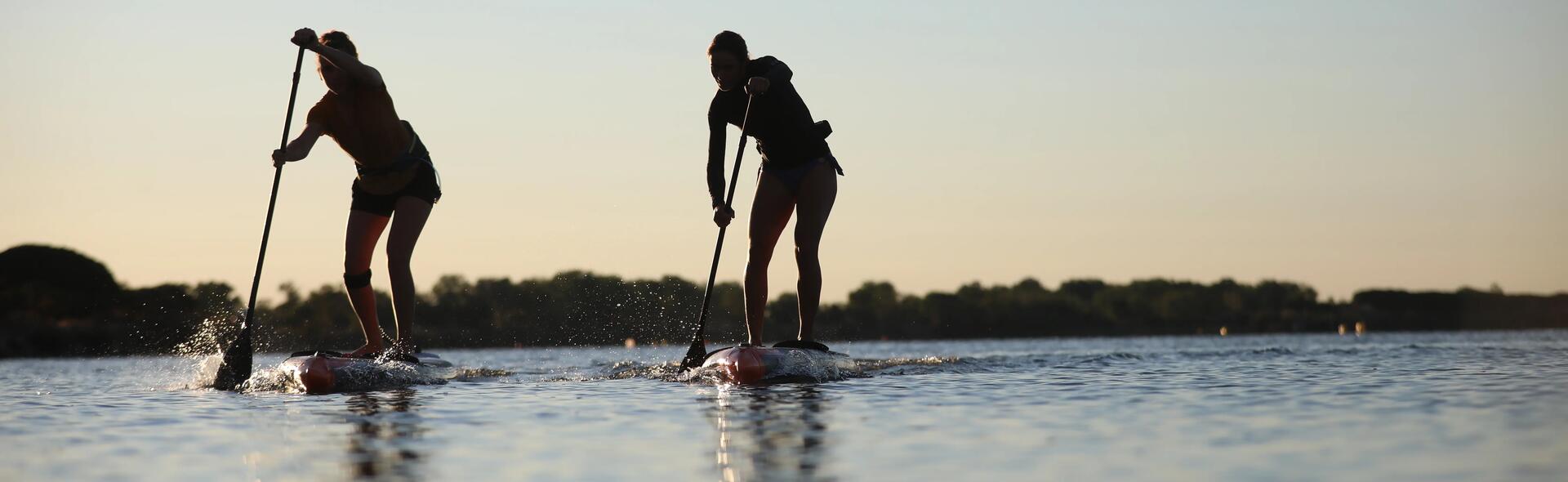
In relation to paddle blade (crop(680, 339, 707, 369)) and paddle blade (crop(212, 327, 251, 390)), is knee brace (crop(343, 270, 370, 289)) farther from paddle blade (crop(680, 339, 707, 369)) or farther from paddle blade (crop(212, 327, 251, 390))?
paddle blade (crop(680, 339, 707, 369))

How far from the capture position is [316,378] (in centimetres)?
816

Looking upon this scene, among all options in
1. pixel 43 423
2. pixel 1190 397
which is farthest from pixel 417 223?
pixel 1190 397

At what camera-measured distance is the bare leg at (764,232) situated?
9297 mm

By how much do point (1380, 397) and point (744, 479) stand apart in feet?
10.6

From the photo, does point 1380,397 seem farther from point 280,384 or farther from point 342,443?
point 280,384

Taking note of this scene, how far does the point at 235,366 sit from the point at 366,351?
725 millimetres

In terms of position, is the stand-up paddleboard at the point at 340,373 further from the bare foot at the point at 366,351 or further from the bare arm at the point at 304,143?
the bare arm at the point at 304,143

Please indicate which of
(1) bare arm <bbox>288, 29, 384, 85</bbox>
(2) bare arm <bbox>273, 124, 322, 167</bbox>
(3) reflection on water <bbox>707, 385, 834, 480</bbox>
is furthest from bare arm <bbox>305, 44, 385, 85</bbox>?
(3) reflection on water <bbox>707, 385, 834, 480</bbox>

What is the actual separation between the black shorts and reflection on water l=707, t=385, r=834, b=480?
2.77m

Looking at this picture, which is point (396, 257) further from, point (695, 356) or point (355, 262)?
point (695, 356)

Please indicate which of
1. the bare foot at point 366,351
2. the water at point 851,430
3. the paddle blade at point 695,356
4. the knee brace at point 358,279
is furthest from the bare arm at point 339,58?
the paddle blade at point 695,356

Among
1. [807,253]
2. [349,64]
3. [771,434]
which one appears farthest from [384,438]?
[807,253]

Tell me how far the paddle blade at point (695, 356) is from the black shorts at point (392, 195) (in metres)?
1.83

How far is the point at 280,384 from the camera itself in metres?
8.40
